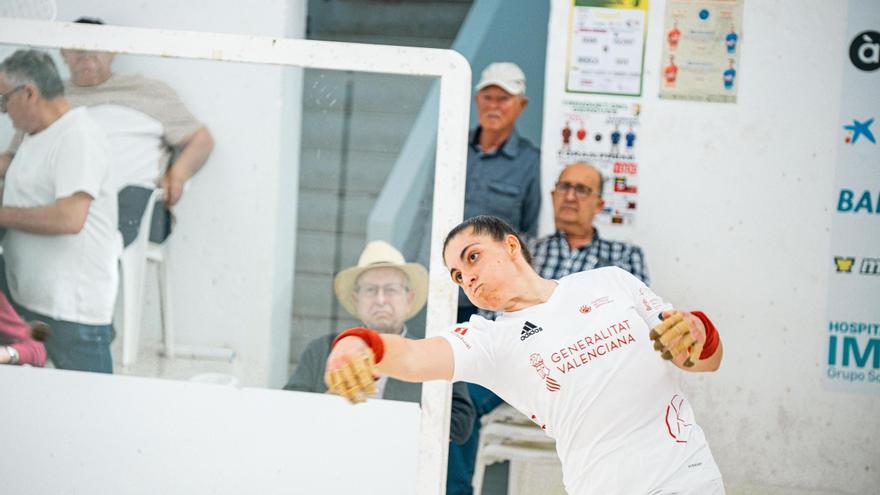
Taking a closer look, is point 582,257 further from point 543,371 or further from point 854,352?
point 543,371

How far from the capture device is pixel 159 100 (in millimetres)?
4320

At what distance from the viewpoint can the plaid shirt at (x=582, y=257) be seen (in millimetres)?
5180

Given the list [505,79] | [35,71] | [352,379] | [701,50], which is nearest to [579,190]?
[505,79]

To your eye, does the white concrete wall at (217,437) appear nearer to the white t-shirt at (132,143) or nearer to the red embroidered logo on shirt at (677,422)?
the white t-shirt at (132,143)

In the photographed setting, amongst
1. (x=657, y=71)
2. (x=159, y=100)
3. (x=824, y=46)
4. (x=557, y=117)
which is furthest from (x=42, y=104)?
(x=824, y=46)

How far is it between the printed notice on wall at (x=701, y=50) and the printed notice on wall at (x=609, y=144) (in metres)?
0.24

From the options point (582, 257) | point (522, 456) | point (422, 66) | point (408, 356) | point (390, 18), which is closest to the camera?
point (408, 356)

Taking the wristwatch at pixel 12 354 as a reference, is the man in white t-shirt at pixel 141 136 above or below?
above

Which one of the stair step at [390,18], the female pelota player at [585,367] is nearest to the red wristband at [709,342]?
the female pelota player at [585,367]

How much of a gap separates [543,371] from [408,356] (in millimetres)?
397

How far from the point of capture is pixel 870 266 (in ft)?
18.0

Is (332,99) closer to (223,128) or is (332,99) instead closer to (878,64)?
(223,128)

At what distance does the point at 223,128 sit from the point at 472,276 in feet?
4.61

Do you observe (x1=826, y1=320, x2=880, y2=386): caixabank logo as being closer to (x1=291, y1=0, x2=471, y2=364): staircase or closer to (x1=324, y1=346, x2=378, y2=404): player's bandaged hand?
(x1=291, y1=0, x2=471, y2=364): staircase
